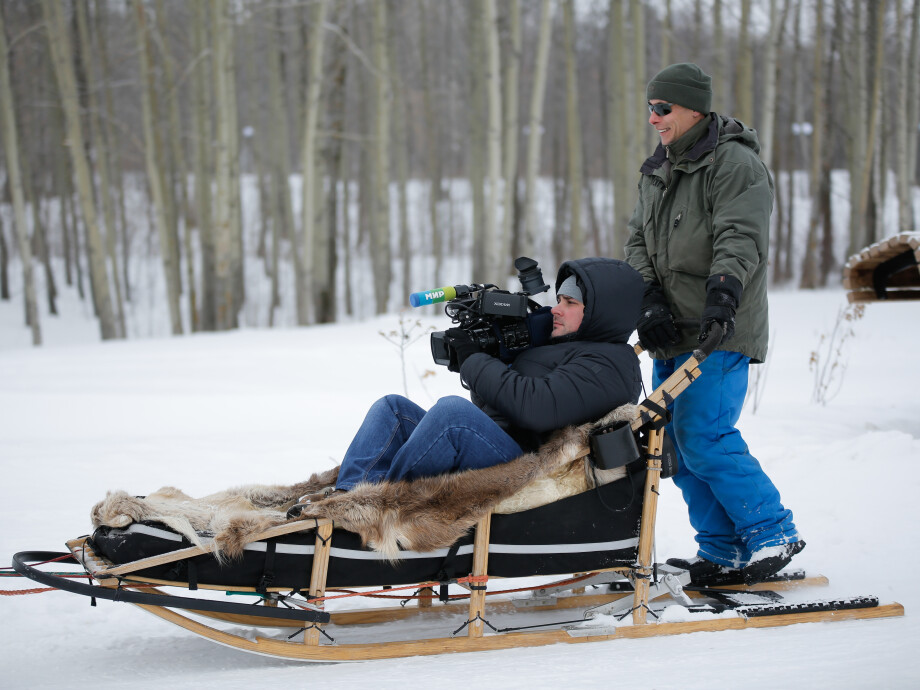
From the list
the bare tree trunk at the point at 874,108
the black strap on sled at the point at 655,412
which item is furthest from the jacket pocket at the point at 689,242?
the bare tree trunk at the point at 874,108

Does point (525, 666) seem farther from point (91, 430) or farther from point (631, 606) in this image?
point (91, 430)

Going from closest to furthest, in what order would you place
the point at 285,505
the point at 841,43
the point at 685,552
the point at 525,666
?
the point at 525,666, the point at 285,505, the point at 685,552, the point at 841,43

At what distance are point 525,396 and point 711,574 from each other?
128cm

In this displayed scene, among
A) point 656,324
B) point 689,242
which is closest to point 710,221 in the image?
point 689,242

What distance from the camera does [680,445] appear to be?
3.20m

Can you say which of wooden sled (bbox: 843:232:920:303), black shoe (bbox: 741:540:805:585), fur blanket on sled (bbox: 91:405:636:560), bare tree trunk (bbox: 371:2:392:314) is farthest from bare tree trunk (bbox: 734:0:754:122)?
fur blanket on sled (bbox: 91:405:636:560)

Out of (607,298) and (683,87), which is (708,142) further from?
(607,298)

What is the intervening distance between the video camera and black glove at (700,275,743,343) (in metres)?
0.58

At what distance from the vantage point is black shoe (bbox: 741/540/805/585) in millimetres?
3109

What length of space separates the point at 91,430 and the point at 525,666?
4.65 m

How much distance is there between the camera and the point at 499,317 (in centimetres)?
287

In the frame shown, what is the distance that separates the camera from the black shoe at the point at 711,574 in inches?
127

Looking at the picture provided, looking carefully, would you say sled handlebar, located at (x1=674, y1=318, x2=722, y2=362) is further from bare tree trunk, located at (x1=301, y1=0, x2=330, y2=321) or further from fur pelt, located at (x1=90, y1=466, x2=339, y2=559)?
bare tree trunk, located at (x1=301, y1=0, x2=330, y2=321)

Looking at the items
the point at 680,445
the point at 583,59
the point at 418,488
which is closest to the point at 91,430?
the point at 418,488
